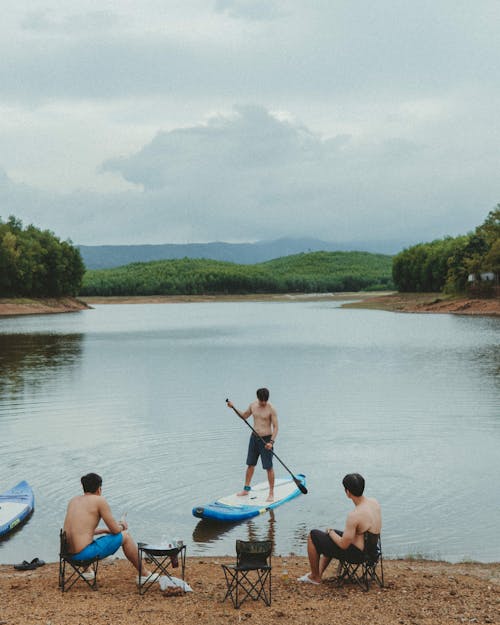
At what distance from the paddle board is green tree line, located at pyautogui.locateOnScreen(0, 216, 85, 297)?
11357cm

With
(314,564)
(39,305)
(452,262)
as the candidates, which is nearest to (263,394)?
(314,564)

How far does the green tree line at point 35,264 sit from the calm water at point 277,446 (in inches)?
3276

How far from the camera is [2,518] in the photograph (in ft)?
45.0

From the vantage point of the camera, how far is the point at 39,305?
13300 centimetres

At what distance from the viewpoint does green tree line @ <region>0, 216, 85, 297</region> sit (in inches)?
4975

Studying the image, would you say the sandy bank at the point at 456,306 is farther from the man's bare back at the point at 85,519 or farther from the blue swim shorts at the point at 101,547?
the man's bare back at the point at 85,519

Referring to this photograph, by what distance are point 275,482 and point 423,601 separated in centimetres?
704

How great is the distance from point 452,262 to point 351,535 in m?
116

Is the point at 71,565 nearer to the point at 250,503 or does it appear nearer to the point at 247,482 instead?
the point at 250,503

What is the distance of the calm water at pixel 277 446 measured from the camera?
1380 centimetres

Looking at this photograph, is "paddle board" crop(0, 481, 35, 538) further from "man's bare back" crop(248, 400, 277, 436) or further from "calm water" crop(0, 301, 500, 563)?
"man's bare back" crop(248, 400, 277, 436)

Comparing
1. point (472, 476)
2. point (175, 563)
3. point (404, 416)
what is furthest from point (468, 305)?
point (175, 563)

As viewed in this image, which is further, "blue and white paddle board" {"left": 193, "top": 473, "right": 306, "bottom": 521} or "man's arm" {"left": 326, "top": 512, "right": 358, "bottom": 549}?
"blue and white paddle board" {"left": 193, "top": 473, "right": 306, "bottom": 521}

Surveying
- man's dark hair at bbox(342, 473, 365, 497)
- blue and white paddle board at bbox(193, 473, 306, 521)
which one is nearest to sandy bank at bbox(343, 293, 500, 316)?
blue and white paddle board at bbox(193, 473, 306, 521)
